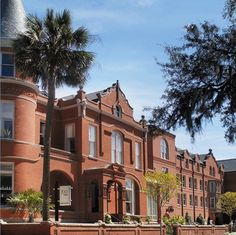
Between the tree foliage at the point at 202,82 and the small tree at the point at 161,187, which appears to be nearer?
the tree foliage at the point at 202,82

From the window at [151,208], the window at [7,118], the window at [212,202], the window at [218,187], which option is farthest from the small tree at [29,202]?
the window at [218,187]

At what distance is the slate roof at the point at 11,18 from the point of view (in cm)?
3394

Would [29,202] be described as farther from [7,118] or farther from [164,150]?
[164,150]

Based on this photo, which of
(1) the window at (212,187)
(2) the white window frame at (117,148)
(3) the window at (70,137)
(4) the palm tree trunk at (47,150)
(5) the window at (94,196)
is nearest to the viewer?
(4) the palm tree trunk at (47,150)

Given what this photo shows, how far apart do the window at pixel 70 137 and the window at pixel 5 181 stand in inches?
379

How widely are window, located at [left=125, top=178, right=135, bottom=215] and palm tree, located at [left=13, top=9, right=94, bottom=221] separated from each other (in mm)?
22014

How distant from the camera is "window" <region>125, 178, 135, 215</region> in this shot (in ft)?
156

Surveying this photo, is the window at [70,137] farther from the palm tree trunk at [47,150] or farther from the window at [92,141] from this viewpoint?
the palm tree trunk at [47,150]

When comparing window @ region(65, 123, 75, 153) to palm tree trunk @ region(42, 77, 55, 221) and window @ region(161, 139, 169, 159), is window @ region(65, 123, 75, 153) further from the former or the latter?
window @ region(161, 139, 169, 159)

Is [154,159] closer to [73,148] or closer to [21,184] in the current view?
[73,148]

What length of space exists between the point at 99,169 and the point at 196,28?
28.0 metres

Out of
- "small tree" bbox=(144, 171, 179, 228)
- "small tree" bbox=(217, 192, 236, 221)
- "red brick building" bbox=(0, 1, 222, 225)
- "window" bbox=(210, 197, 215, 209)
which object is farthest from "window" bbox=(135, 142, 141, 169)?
"window" bbox=(210, 197, 215, 209)

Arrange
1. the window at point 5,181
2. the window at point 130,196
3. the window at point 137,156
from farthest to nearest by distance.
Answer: the window at point 137,156
the window at point 130,196
the window at point 5,181

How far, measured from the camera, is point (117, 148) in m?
47.6
